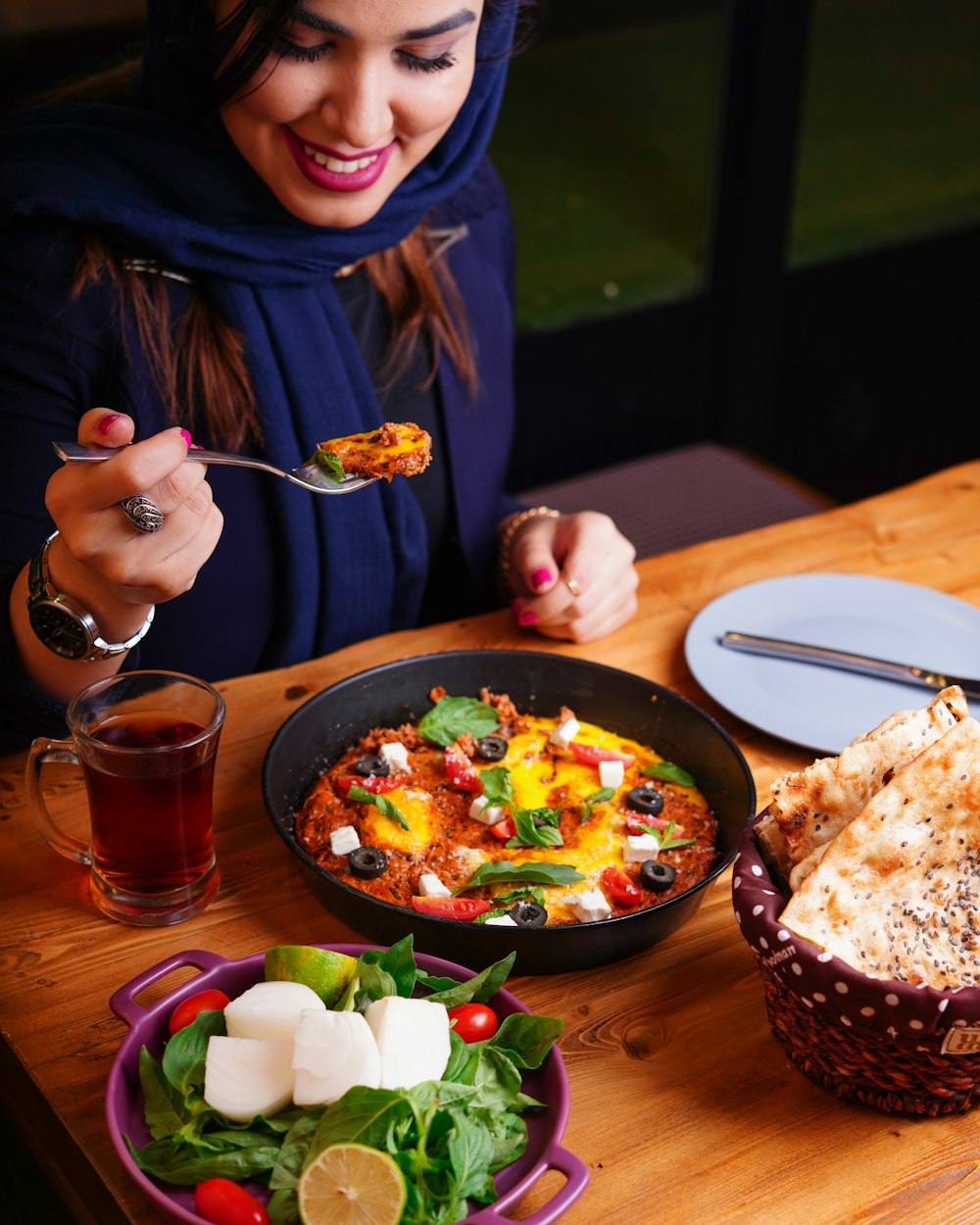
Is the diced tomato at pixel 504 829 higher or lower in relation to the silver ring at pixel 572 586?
lower

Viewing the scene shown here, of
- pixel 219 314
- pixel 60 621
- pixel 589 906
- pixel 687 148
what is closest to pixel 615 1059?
pixel 589 906

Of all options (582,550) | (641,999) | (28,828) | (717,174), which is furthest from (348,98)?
(717,174)

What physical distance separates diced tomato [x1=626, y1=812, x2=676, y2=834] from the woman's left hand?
1.28 feet

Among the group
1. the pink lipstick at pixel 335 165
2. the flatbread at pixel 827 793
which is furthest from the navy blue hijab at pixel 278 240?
the flatbread at pixel 827 793

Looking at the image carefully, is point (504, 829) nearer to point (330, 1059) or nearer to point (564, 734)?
point (564, 734)

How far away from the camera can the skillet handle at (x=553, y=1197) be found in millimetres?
896

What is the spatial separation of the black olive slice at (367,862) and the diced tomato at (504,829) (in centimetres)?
12

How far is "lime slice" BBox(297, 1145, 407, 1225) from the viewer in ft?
2.87

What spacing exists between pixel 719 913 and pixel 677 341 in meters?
3.04

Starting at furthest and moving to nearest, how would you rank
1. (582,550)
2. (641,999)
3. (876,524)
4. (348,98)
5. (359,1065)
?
(876,524)
(582,550)
(348,98)
(641,999)
(359,1065)

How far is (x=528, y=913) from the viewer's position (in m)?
1.21

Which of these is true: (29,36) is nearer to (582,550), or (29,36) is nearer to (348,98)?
(348,98)

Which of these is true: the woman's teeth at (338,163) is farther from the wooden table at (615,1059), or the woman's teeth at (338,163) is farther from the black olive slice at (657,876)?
Answer: the black olive slice at (657,876)

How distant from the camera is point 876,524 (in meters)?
2.06
